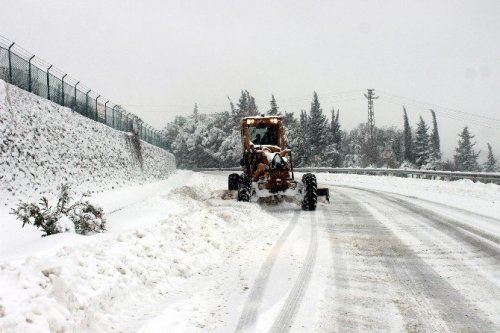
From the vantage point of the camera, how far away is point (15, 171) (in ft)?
39.0

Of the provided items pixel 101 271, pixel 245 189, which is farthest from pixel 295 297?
pixel 245 189

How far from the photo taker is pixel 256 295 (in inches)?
178

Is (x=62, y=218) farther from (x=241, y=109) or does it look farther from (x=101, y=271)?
(x=241, y=109)

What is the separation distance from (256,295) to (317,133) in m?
61.5

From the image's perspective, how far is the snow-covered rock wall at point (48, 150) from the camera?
1195 cm

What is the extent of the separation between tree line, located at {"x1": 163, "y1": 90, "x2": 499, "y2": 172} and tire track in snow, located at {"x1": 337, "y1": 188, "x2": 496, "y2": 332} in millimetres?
47592

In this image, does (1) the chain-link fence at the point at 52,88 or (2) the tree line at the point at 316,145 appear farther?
(2) the tree line at the point at 316,145

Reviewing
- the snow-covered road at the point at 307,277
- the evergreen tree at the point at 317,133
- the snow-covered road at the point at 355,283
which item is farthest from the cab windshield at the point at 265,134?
the evergreen tree at the point at 317,133

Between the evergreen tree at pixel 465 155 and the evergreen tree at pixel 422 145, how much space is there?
47.6ft

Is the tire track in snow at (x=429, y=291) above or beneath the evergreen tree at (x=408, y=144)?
beneath

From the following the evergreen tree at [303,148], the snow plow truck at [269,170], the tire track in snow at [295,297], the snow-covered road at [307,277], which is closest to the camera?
the tire track in snow at [295,297]

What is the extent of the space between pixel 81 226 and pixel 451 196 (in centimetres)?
1376

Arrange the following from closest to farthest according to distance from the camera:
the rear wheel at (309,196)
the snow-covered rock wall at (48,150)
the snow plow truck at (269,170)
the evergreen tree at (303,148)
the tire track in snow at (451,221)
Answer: the tire track in snow at (451,221) → the rear wheel at (309,196) → the snow-covered rock wall at (48,150) → the snow plow truck at (269,170) → the evergreen tree at (303,148)

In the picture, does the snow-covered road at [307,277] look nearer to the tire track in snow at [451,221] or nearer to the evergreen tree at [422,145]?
the tire track in snow at [451,221]
